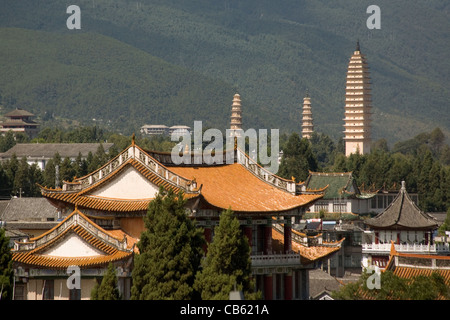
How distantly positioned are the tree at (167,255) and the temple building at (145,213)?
111 inches

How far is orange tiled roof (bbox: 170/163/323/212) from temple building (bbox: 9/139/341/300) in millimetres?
55

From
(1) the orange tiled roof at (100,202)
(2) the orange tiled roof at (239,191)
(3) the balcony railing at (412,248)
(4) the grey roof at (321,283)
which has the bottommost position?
(4) the grey roof at (321,283)

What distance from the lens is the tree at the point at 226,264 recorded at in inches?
1565

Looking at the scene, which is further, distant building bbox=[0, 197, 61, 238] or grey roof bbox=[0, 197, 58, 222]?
grey roof bbox=[0, 197, 58, 222]

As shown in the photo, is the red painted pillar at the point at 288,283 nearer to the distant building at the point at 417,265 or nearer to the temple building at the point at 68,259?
the distant building at the point at 417,265

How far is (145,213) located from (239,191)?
266 inches

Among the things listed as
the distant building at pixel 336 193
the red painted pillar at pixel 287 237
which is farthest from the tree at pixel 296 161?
the red painted pillar at pixel 287 237

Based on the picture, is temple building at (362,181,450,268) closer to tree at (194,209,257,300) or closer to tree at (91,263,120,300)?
tree at (194,209,257,300)

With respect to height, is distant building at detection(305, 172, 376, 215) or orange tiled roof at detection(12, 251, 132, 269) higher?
distant building at detection(305, 172, 376, 215)

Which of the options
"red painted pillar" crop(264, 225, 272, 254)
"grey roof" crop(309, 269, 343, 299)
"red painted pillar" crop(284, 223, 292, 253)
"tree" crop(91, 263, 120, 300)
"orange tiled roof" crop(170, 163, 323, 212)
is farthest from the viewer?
"grey roof" crop(309, 269, 343, 299)

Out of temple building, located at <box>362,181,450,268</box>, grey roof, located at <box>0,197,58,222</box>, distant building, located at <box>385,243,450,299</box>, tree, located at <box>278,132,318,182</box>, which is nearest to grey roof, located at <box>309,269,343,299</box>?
temple building, located at <box>362,181,450,268</box>

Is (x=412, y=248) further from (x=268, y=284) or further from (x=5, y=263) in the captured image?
(x=5, y=263)

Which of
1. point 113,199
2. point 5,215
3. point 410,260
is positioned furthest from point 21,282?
point 5,215

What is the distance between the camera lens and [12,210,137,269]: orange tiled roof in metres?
45.0
